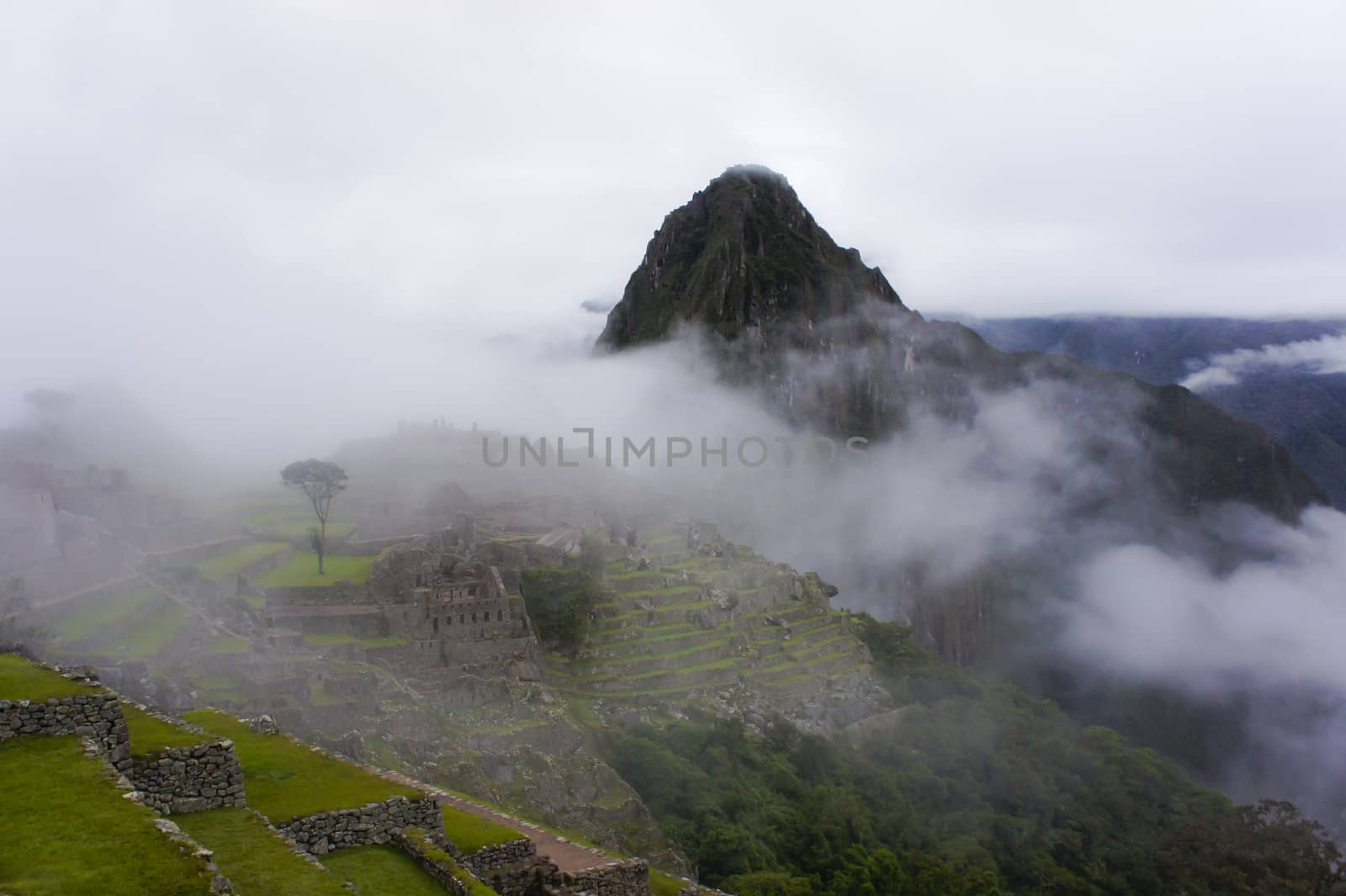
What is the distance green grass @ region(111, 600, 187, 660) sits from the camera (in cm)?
2388

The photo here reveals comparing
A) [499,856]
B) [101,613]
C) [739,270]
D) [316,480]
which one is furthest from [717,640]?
[739,270]

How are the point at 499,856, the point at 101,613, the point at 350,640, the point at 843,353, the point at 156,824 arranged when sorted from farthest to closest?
the point at 843,353
the point at 350,640
the point at 101,613
the point at 499,856
the point at 156,824

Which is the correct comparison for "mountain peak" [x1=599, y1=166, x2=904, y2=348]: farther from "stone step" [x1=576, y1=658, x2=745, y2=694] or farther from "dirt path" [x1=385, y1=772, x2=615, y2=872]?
"dirt path" [x1=385, y1=772, x2=615, y2=872]

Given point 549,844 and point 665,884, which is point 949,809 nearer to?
point 665,884

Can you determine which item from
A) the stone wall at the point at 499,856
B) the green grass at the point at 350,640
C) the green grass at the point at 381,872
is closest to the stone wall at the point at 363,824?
the green grass at the point at 381,872

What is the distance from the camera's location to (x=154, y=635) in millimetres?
25406

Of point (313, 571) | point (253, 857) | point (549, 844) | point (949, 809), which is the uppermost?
point (253, 857)

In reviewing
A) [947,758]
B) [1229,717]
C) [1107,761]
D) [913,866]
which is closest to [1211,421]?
[1229,717]

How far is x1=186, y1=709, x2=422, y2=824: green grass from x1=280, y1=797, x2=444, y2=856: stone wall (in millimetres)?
129

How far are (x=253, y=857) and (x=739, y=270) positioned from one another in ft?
431

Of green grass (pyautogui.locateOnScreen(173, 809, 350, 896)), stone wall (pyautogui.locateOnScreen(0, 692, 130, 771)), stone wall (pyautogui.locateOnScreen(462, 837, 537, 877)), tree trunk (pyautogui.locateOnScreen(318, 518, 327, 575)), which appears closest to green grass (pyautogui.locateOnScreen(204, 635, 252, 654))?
tree trunk (pyautogui.locateOnScreen(318, 518, 327, 575))

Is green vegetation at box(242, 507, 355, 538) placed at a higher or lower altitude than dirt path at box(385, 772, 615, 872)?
higher

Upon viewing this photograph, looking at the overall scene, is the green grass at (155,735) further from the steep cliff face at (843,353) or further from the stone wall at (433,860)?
the steep cliff face at (843,353)

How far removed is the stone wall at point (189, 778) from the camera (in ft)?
32.0
